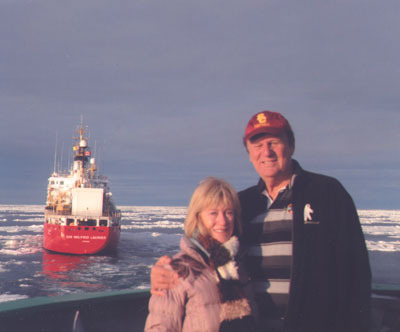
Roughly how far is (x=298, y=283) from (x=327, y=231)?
0.28 meters

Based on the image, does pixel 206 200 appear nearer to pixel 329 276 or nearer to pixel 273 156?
pixel 273 156

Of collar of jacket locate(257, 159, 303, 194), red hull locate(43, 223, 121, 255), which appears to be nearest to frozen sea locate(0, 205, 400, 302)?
red hull locate(43, 223, 121, 255)

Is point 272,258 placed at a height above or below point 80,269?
above

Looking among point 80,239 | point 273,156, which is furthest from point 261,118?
point 80,239

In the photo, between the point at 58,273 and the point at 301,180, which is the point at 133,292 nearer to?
the point at 301,180

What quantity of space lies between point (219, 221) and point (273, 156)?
1.65 ft

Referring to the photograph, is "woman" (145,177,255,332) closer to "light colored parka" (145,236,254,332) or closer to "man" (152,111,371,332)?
"light colored parka" (145,236,254,332)

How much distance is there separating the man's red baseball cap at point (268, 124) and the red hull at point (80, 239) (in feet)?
92.5

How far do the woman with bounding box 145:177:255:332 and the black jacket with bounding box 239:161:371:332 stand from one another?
260 millimetres

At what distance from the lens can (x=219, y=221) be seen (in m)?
2.04

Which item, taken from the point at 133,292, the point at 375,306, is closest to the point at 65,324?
the point at 133,292

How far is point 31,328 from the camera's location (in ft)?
9.20

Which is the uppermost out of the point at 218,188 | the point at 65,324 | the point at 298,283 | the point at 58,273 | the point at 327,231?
the point at 218,188

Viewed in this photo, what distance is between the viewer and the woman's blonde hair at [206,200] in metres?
2.06
